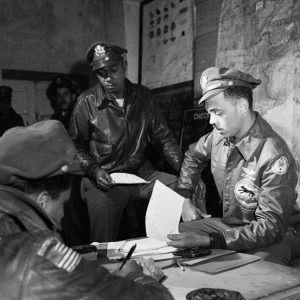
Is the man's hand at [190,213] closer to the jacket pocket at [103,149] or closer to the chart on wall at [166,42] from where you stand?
the jacket pocket at [103,149]

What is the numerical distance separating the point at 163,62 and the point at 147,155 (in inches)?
48.8

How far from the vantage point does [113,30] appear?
18.5 feet

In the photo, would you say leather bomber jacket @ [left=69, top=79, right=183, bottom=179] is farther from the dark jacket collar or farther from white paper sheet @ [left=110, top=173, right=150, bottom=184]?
the dark jacket collar

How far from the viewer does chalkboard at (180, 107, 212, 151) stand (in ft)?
14.1

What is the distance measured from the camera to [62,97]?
5012 mm

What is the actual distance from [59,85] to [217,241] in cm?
373

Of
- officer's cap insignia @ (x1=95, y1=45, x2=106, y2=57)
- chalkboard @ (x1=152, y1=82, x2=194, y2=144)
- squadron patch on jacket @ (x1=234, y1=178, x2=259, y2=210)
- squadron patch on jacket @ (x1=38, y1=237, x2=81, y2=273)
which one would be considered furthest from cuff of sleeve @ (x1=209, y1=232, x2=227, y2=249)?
chalkboard @ (x1=152, y1=82, x2=194, y2=144)

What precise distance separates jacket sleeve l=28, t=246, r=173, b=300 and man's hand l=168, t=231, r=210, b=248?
33.8 inches

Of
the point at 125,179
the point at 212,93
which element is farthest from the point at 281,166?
the point at 125,179

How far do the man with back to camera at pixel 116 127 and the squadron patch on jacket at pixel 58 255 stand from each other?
2.64 m

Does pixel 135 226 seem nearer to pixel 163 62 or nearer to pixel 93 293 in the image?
pixel 163 62

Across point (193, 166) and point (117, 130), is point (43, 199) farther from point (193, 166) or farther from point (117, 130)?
point (117, 130)

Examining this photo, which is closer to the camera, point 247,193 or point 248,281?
point 248,281

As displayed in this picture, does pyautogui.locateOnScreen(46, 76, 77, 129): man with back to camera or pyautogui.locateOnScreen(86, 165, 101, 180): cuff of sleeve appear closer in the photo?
pyautogui.locateOnScreen(86, 165, 101, 180): cuff of sleeve
